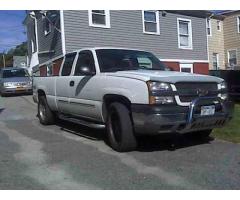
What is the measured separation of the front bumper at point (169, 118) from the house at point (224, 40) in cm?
2438

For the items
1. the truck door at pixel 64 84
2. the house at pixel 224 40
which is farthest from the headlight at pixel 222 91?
the house at pixel 224 40

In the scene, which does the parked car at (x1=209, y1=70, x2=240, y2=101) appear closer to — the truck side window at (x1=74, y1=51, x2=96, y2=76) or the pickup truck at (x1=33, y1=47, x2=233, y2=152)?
the pickup truck at (x1=33, y1=47, x2=233, y2=152)

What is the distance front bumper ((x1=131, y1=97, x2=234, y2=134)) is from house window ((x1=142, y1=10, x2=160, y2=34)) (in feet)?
47.9

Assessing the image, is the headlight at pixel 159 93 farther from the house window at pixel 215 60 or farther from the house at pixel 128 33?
the house window at pixel 215 60

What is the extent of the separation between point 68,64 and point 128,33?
11358 mm

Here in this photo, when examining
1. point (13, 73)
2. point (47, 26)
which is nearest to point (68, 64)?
point (47, 26)

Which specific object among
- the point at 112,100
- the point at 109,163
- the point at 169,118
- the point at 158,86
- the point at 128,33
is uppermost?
the point at 128,33

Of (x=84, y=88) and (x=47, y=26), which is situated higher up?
(x=47, y=26)

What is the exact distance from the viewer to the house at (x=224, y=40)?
30188 mm

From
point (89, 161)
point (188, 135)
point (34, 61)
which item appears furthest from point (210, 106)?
point (34, 61)

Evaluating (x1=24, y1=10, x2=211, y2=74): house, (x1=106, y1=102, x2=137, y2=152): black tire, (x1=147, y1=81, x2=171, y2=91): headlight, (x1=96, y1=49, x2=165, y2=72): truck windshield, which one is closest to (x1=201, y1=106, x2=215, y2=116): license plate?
(x1=147, y1=81, x2=171, y2=91): headlight

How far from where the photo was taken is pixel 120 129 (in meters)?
6.47

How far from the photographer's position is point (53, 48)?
1898 cm

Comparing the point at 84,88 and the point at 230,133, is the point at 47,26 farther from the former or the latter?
the point at 230,133
